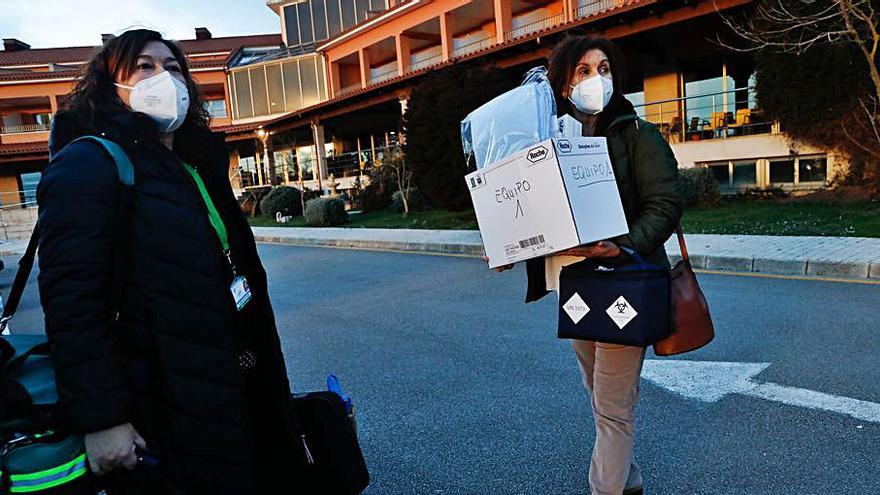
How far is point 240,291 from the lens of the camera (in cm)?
194

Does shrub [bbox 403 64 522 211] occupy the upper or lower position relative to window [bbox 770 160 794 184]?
upper

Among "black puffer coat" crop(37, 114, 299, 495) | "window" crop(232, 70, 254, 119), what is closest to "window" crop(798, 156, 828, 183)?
"black puffer coat" crop(37, 114, 299, 495)

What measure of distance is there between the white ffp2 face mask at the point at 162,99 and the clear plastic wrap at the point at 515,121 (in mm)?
1038

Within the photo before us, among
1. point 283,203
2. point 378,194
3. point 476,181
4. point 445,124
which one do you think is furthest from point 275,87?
point 476,181

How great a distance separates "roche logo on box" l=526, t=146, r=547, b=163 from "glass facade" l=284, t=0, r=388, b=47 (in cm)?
3402

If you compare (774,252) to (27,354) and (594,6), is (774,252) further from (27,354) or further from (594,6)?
(594,6)

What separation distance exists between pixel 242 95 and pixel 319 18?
6559 mm

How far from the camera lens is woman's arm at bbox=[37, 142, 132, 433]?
1579 mm

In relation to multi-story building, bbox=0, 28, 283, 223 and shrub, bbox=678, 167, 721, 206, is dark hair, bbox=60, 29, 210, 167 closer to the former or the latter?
shrub, bbox=678, 167, 721, 206

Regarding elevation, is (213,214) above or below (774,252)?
above

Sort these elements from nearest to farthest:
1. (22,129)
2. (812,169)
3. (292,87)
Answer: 1. (812,169)
2. (292,87)
3. (22,129)

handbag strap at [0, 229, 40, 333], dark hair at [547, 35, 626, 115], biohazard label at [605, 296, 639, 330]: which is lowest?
biohazard label at [605, 296, 639, 330]

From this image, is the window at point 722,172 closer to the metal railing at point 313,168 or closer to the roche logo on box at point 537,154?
the metal railing at point 313,168

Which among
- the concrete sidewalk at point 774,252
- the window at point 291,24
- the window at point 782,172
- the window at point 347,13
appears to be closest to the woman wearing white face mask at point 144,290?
the concrete sidewalk at point 774,252
